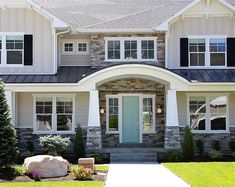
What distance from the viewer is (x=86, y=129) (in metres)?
23.1

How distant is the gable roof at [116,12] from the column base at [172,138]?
506 cm

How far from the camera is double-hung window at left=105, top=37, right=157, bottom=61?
24.4 meters

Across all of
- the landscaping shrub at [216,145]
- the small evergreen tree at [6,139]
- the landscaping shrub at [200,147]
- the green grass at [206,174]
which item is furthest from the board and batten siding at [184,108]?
the small evergreen tree at [6,139]

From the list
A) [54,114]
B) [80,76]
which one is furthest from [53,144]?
[80,76]

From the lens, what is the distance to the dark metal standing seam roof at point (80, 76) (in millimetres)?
22250

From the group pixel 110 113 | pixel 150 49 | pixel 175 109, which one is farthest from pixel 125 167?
pixel 150 49

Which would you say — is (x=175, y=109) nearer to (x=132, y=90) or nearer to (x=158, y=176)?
(x=132, y=90)

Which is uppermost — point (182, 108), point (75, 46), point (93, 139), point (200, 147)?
point (75, 46)

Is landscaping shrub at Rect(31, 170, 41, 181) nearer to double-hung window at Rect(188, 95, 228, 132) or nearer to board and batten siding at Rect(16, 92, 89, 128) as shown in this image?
board and batten siding at Rect(16, 92, 89, 128)

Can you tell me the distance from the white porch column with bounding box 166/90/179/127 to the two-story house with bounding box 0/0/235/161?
0.74 m

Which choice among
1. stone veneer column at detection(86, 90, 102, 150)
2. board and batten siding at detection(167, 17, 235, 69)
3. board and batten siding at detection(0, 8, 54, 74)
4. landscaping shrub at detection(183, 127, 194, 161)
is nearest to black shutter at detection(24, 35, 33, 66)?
board and batten siding at detection(0, 8, 54, 74)

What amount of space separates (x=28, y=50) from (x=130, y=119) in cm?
594

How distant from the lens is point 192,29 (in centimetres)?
2409

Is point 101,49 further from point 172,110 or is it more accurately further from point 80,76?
point 172,110
